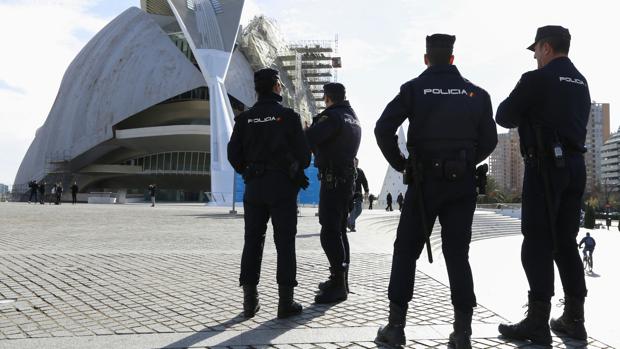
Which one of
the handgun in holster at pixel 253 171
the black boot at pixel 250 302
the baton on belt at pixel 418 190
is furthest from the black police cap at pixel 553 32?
the black boot at pixel 250 302

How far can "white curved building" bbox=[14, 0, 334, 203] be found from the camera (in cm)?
4594

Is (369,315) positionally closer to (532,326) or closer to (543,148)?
(532,326)

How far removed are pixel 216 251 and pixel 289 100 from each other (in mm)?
46462

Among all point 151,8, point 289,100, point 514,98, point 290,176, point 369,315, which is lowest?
point 369,315

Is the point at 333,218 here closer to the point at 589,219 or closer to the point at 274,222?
the point at 274,222

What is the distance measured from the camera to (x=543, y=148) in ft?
10.7

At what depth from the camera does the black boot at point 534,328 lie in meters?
3.14

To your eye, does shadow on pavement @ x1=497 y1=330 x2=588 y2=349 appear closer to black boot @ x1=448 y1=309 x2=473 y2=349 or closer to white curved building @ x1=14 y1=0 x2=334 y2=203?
black boot @ x1=448 y1=309 x2=473 y2=349

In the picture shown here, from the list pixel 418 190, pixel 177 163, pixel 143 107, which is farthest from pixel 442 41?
pixel 177 163

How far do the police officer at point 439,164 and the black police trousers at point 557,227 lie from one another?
46 centimetres

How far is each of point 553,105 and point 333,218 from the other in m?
1.89

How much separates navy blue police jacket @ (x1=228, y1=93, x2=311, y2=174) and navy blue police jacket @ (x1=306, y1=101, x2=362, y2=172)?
27 cm

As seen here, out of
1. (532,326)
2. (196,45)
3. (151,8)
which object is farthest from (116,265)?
(151,8)

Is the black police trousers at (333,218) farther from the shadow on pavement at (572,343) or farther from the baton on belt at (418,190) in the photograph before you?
the shadow on pavement at (572,343)
